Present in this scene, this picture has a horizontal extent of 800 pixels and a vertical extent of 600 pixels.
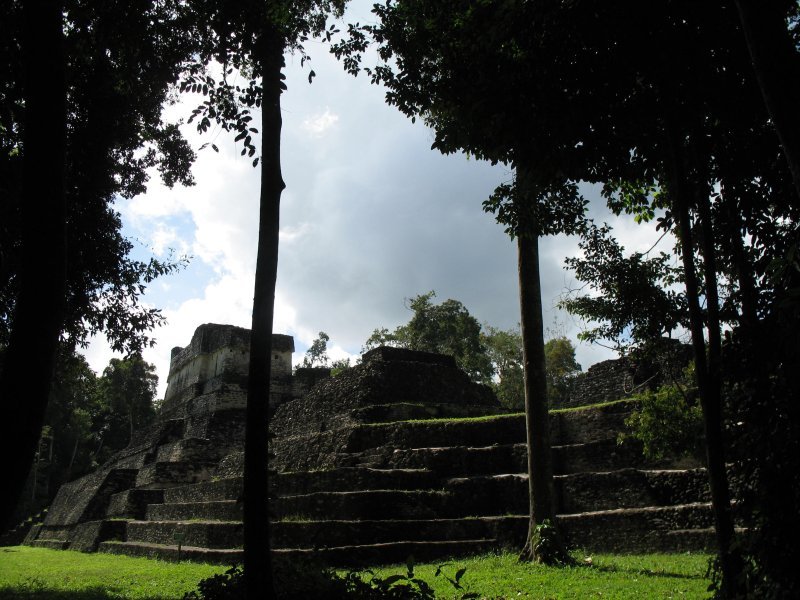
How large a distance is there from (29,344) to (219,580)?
281cm

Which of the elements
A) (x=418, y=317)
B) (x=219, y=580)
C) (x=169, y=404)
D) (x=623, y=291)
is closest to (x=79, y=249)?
→ (x=219, y=580)

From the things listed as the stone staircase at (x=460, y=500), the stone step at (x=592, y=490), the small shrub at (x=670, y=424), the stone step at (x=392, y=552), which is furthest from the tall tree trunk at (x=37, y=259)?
the stone step at (x=592, y=490)

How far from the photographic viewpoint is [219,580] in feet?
15.6

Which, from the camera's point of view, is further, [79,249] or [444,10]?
[79,249]

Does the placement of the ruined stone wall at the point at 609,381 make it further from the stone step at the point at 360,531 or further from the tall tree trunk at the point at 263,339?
the tall tree trunk at the point at 263,339

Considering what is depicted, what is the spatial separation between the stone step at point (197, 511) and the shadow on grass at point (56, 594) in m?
2.41

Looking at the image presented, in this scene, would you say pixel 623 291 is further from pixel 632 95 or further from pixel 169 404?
pixel 169 404

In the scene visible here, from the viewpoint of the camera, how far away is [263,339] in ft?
15.7

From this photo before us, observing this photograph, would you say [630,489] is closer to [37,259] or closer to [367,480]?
[367,480]

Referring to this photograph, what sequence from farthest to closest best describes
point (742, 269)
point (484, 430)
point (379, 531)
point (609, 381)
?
point (609, 381)
point (484, 430)
point (379, 531)
point (742, 269)

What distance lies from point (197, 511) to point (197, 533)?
1.62 meters

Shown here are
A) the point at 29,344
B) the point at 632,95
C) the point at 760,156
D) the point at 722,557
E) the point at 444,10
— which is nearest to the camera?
the point at 29,344

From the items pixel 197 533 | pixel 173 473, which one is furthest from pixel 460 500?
pixel 173 473

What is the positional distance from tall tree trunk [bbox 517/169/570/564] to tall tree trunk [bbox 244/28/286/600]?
3563 mm
